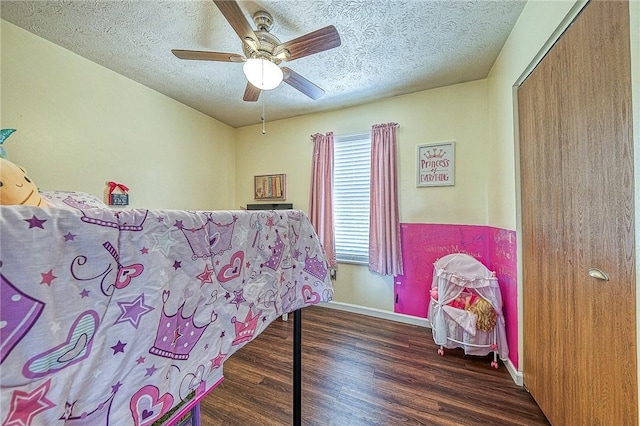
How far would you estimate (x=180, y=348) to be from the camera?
613 mm

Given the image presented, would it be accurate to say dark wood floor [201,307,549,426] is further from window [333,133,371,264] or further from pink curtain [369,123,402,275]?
window [333,133,371,264]

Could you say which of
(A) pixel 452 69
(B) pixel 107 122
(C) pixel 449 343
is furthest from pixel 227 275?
(A) pixel 452 69

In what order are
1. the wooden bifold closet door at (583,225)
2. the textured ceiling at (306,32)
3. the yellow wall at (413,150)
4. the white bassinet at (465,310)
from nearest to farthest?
the wooden bifold closet door at (583,225) < the textured ceiling at (306,32) < the white bassinet at (465,310) < the yellow wall at (413,150)

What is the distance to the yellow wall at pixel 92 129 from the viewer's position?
165 centimetres

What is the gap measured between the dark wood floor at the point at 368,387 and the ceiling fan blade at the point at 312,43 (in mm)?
2249

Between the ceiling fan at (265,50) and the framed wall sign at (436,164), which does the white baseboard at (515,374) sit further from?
the ceiling fan at (265,50)

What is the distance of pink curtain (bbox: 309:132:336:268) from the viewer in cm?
291

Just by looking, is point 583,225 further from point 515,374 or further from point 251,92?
point 251,92

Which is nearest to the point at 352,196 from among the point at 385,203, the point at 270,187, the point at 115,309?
the point at 385,203

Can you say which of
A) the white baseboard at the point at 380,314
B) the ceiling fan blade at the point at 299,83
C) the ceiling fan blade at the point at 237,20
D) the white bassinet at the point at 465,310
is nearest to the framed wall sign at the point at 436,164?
the white bassinet at the point at 465,310

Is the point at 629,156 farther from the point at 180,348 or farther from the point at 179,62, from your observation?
the point at 179,62

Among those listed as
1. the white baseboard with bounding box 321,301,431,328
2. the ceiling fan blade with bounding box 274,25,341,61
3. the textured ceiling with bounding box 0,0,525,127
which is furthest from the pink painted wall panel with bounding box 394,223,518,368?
the ceiling fan blade with bounding box 274,25,341,61

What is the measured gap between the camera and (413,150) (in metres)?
2.55

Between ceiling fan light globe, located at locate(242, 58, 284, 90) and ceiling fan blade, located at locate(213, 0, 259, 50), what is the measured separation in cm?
11
